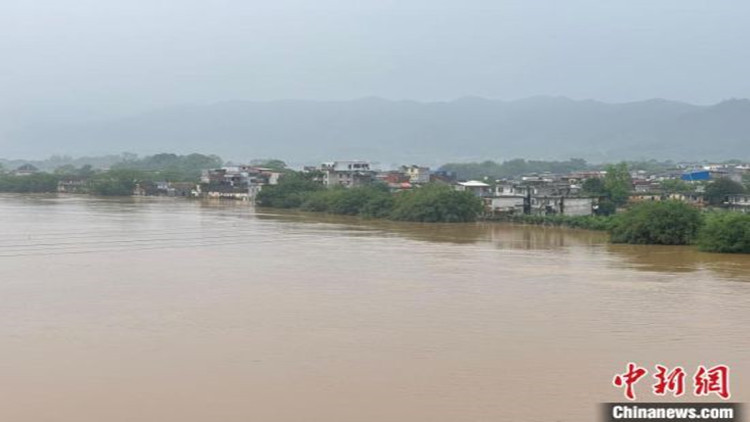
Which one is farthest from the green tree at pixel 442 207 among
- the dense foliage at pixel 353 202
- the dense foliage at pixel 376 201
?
the dense foliage at pixel 353 202

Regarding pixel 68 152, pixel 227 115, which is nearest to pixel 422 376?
pixel 68 152

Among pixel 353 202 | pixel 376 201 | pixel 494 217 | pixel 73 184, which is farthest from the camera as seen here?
pixel 73 184

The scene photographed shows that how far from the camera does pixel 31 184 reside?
2966 cm

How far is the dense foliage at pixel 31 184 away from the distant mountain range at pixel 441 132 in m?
71.4

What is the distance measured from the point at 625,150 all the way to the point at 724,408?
105639mm

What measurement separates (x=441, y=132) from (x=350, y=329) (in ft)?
406

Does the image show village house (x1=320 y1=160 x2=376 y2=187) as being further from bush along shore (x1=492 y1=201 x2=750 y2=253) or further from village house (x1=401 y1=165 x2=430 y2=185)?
bush along shore (x1=492 y1=201 x2=750 y2=253)

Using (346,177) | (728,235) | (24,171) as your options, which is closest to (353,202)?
(346,177)

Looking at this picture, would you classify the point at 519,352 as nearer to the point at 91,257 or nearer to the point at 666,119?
the point at 91,257

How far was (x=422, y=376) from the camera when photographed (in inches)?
199

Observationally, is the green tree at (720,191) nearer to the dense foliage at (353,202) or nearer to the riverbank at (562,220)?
the riverbank at (562,220)

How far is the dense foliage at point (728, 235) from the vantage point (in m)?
11.2

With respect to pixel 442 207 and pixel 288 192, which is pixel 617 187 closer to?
pixel 442 207

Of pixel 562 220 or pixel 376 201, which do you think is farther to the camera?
pixel 376 201
